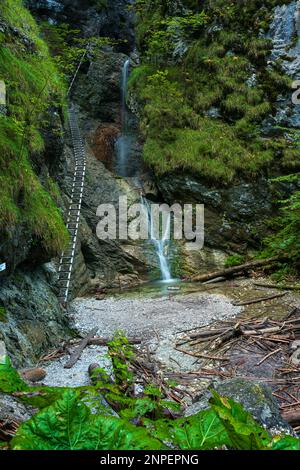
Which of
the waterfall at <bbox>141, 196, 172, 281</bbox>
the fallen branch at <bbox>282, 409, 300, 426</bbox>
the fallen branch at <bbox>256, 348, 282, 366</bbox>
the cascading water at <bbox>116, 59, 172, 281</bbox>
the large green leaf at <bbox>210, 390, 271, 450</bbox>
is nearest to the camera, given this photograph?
the large green leaf at <bbox>210, 390, 271, 450</bbox>

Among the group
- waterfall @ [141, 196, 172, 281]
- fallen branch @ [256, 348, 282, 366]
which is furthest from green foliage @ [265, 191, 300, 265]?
fallen branch @ [256, 348, 282, 366]

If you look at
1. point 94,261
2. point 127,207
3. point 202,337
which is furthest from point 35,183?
point 127,207

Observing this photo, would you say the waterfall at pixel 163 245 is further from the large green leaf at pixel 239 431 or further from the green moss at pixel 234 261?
the large green leaf at pixel 239 431

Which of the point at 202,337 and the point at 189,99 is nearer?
the point at 202,337

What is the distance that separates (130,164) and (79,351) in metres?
11.8

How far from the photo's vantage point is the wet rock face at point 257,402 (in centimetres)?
294

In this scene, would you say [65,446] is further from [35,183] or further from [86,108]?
[86,108]

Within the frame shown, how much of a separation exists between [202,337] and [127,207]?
26.5 ft

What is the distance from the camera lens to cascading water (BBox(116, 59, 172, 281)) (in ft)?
43.8

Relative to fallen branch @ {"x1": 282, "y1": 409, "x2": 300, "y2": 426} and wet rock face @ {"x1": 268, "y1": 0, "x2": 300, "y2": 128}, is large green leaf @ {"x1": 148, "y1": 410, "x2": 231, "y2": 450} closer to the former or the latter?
fallen branch @ {"x1": 282, "y1": 409, "x2": 300, "y2": 426}

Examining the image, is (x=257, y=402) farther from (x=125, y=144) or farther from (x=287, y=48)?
(x=125, y=144)

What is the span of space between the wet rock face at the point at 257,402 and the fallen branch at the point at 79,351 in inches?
123

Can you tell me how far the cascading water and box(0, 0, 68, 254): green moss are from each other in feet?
19.8

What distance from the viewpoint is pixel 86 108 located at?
19609 mm
